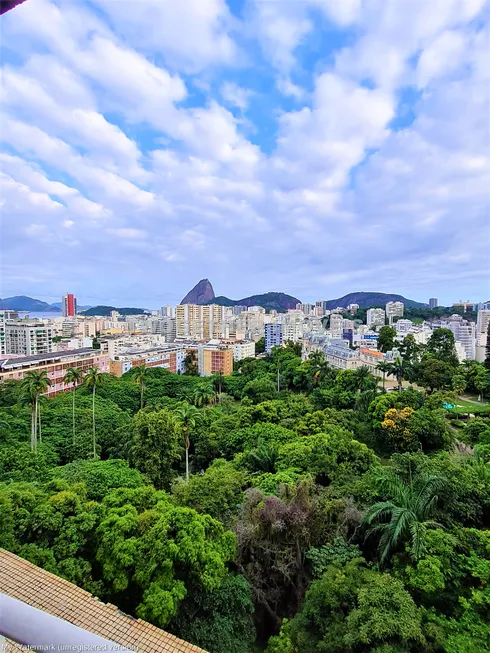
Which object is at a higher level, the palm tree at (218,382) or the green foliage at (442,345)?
the green foliage at (442,345)

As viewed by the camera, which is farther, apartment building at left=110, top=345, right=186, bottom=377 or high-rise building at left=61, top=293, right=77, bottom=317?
high-rise building at left=61, top=293, right=77, bottom=317

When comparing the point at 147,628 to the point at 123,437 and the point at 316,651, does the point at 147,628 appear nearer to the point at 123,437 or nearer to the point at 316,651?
the point at 316,651

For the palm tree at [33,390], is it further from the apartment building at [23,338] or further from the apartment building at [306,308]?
the apartment building at [306,308]

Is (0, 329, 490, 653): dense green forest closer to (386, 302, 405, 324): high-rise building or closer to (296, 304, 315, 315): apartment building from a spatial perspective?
(386, 302, 405, 324): high-rise building

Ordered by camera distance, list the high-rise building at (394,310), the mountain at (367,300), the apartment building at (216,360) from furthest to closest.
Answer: the mountain at (367,300), the high-rise building at (394,310), the apartment building at (216,360)

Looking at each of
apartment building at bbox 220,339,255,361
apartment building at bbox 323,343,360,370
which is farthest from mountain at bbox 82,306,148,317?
apartment building at bbox 323,343,360,370

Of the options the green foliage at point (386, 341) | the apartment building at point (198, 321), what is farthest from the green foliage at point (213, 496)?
the apartment building at point (198, 321)
